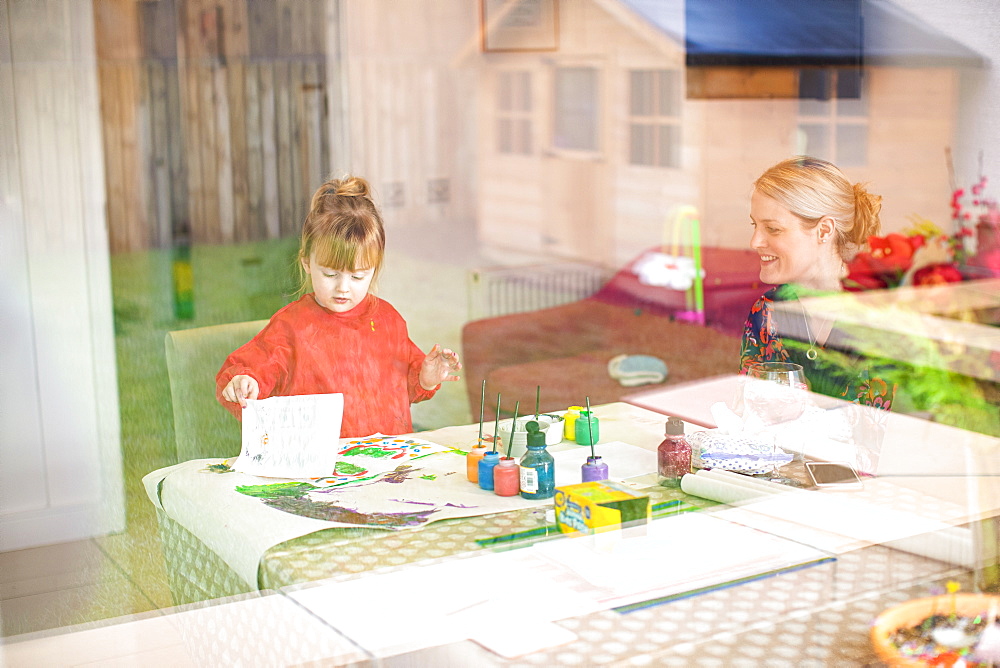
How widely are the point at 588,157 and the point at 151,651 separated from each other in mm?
2464

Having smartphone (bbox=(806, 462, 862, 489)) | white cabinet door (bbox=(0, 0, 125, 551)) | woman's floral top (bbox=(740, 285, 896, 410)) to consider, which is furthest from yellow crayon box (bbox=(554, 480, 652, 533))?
white cabinet door (bbox=(0, 0, 125, 551))

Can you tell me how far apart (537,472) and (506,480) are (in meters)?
0.05

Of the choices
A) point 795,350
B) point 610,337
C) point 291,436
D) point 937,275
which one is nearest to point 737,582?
point 291,436

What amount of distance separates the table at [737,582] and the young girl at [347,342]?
547mm

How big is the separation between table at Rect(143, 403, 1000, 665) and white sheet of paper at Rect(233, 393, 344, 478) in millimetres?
249

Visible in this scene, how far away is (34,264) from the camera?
1.98 meters

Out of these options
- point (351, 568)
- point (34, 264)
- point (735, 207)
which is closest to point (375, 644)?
point (351, 568)

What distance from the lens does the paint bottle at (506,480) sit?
1.25 m

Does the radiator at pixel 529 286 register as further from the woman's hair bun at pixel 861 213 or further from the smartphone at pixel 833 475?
the smartphone at pixel 833 475

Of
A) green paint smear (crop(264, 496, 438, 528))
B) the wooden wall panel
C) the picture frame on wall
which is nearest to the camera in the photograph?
green paint smear (crop(264, 496, 438, 528))

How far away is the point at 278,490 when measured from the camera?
1275mm

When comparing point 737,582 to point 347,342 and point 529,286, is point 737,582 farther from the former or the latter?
point 529,286

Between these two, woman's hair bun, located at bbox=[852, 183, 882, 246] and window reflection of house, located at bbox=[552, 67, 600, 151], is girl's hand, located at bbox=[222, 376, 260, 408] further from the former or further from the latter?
window reflection of house, located at bbox=[552, 67, 600, 151]

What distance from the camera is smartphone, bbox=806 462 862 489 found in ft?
4.07
